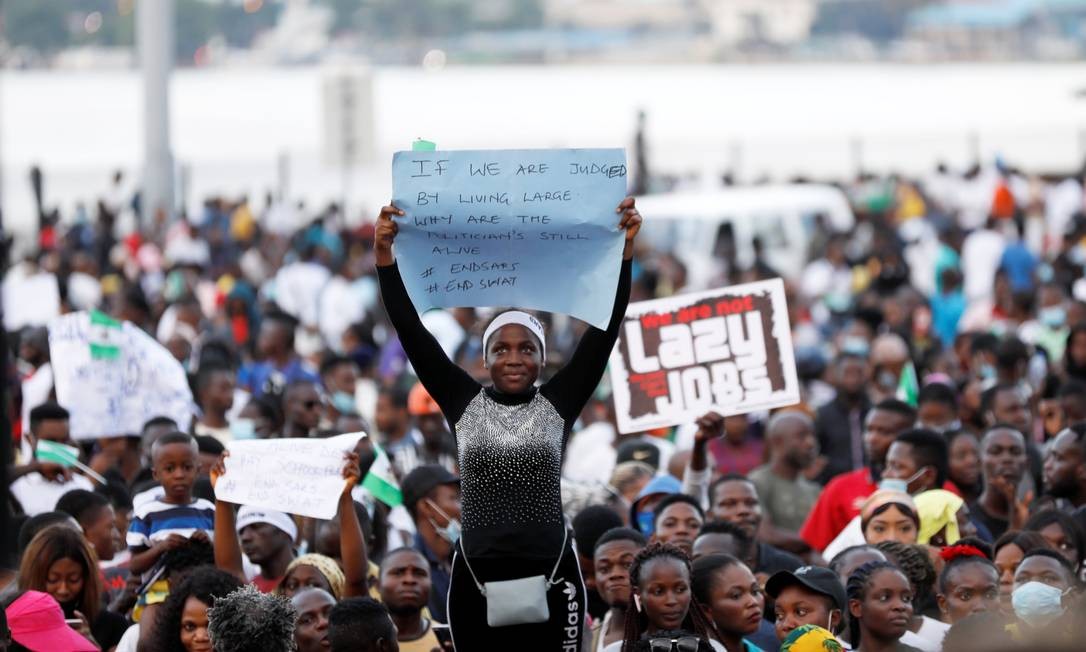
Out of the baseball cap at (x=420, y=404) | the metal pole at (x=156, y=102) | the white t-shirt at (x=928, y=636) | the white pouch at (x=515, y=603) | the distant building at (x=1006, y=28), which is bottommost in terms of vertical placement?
the white t-shirt at (x=928, y=636)

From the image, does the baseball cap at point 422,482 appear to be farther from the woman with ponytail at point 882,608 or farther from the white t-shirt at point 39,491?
the woman with ponytail at point 882,608

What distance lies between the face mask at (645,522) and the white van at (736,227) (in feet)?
50.0

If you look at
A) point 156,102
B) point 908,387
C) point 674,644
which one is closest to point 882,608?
point 674,644

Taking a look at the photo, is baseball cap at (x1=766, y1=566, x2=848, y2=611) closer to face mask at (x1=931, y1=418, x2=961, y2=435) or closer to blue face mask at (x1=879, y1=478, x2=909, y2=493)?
blue face mask at (x1=879, y1=478, x2=909, y2=493)

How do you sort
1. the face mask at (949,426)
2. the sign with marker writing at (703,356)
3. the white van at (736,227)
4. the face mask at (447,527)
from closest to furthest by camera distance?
the face mask at (447,527) < the sign with marker writing at (703,356) < the face mask at (949,426) < the white van at (736,227)

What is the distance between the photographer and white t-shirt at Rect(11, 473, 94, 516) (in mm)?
8922

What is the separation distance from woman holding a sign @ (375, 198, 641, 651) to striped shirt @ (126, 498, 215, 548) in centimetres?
196

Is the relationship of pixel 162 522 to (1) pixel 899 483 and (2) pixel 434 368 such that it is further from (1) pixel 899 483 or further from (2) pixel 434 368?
(1) pixel 899 483

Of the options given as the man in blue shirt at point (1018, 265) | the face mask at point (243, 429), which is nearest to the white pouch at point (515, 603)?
the face mask at point (243, 429)

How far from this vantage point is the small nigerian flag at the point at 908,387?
11359mm

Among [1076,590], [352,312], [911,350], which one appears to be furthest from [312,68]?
[1076,590]

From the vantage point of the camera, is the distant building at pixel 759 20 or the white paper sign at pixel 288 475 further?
the distant building at pixel 759 20

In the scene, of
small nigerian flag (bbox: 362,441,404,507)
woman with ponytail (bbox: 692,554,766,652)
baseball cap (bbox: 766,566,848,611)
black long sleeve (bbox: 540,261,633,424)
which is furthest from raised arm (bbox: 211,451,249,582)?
baseball cap (bbox: 766,566,848,611)

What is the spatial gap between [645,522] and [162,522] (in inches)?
83.5
